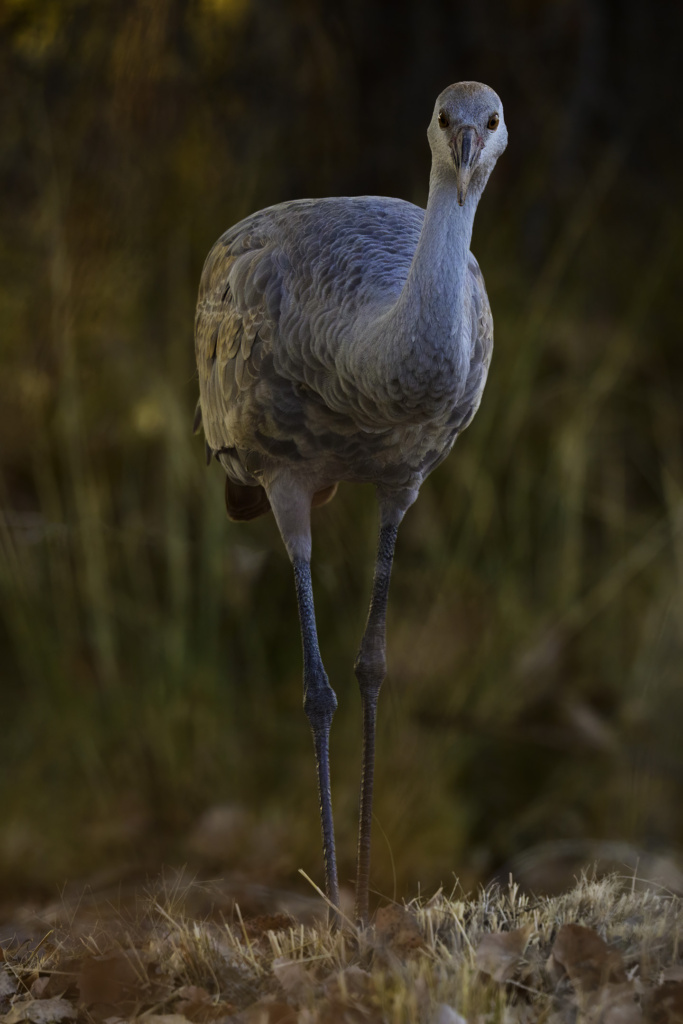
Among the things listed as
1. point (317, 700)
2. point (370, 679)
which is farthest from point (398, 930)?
point (370, 679)

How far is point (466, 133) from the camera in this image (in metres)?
2.42

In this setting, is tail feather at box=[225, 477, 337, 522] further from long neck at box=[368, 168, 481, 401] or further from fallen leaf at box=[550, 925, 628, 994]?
fallen leaf at box=[550, 925, 628, 994]

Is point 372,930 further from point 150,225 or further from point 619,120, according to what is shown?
point 619,120

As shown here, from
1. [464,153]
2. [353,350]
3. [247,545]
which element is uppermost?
[464,153]

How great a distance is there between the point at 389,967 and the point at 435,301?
1.27m

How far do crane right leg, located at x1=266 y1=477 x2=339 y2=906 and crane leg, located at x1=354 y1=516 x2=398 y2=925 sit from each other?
0.09 m

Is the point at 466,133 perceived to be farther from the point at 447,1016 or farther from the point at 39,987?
the point at 39,987

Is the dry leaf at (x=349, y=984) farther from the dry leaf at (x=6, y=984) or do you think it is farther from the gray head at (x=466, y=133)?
the gray head at (x=466, y=133)

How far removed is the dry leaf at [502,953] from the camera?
223 cm

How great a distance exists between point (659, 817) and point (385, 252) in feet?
10.3

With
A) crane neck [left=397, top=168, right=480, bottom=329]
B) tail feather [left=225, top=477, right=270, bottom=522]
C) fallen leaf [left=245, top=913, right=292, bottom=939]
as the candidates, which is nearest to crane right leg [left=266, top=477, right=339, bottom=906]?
fallen leaf [left=245, top=913, right=292, bottom=939]

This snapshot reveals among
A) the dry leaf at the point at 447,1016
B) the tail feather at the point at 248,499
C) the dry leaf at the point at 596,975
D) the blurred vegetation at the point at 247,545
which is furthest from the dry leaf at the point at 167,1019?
the blurred vegetation at the point at 247,545

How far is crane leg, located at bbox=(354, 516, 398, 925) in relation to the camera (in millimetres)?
3236

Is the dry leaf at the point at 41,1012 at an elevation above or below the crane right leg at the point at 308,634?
below
